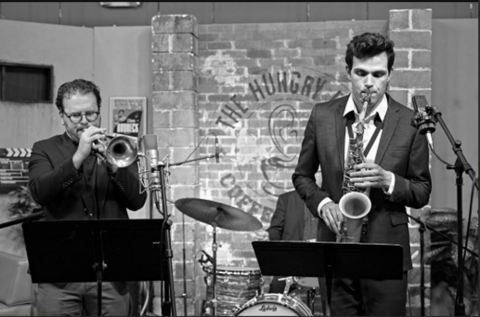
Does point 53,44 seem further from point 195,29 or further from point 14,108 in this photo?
point 195,29

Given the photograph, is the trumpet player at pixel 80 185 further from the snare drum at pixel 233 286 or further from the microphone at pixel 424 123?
the snare drum at pixel 233 286

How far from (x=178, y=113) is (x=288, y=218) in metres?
1.30

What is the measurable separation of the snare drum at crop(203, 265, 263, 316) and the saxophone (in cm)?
241

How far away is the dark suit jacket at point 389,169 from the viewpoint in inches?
119

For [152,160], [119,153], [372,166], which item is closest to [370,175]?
[372,166]

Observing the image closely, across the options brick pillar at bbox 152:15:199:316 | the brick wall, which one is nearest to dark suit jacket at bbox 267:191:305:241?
the brick wall

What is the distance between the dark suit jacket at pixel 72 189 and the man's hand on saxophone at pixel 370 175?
46.3 inches

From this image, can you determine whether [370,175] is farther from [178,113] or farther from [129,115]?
[129,115]

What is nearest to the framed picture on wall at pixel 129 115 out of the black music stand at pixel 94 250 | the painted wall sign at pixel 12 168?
the painted wall sign at pixel 12 168

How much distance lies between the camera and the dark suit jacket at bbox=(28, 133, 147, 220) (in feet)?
11.0

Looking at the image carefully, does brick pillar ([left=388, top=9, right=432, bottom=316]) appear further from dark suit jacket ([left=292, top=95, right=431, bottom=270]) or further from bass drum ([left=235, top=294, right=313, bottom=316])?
bass drum ([left=235, top=294, right=313, bottom=316])

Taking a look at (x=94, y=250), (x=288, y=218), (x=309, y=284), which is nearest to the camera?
(x=94, y=250)

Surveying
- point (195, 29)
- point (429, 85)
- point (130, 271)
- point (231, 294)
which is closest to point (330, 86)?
point (429, 85)

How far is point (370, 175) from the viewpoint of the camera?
289 cm
